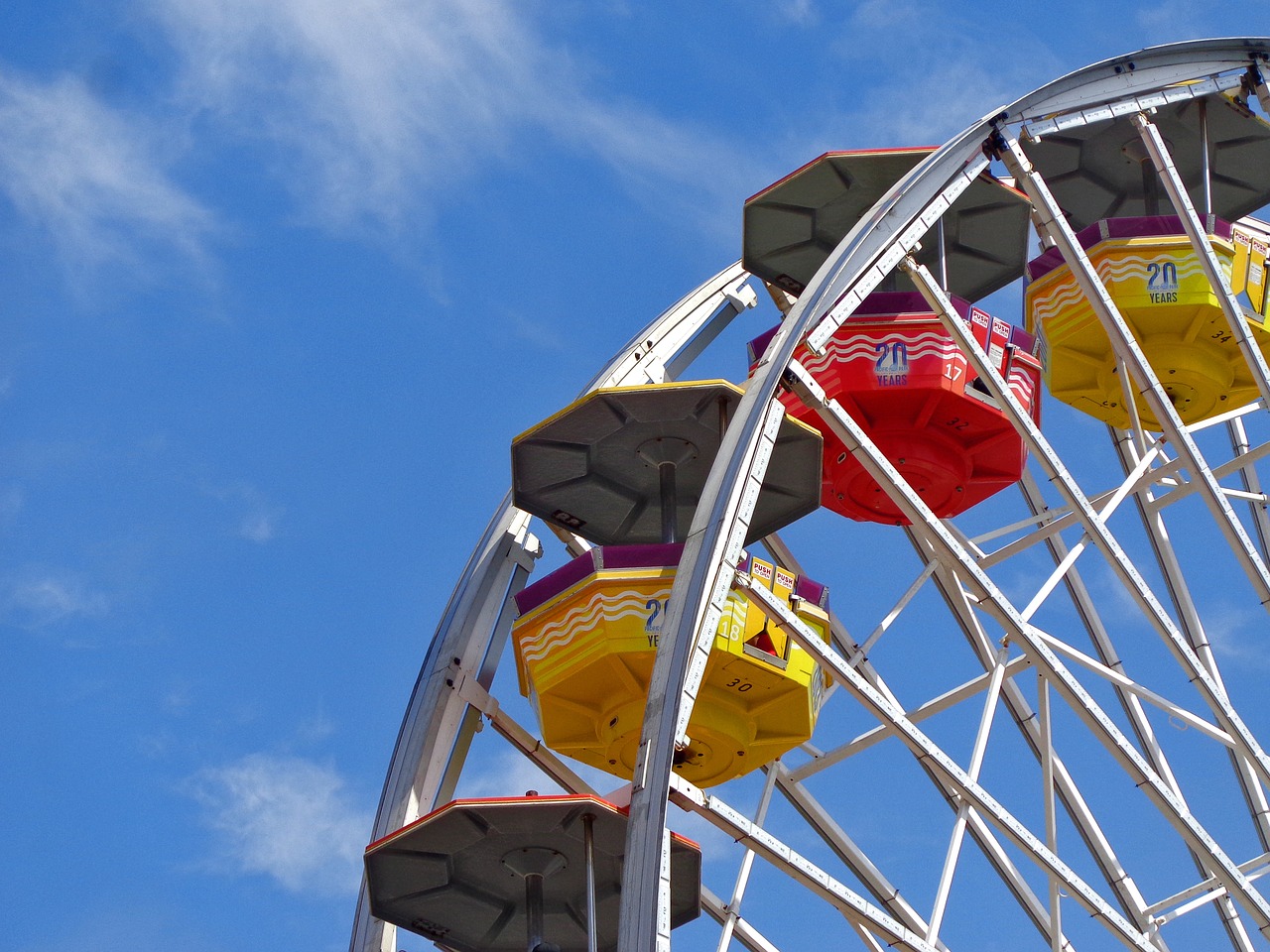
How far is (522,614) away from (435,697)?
1646 mm

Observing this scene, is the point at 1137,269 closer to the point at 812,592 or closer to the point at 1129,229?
the point at 1129,229

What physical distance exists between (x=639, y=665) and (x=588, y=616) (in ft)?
1.80

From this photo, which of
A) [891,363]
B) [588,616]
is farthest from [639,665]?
[891,363]

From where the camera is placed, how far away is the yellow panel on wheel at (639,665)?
51.8ft

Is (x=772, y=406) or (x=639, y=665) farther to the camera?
(x=639, y=665)

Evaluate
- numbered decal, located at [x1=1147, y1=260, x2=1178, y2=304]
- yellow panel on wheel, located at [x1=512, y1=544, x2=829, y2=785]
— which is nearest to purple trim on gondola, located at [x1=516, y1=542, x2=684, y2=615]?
yellow panel on wheel, located at [x1=512, y1=544, x2=829, y2=785]

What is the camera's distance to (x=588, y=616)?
1590cm

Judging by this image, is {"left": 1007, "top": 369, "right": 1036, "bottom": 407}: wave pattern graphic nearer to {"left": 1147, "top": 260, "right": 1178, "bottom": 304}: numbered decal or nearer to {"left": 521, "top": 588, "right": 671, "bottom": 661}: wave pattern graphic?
{"left": 1147, "top": 260, "right": 1178, "bottom": 304}: numbered decal

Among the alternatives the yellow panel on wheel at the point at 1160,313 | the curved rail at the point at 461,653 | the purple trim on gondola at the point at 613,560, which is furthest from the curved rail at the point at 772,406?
the curved rail at the point at 461,653

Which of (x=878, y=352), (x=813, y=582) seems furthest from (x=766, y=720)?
(x=878, y=352)

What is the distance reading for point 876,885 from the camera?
18125 mm

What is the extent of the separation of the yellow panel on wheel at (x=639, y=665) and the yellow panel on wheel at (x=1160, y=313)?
4.89m

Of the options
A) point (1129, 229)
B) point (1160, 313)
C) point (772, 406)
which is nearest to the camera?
point (772, 406)

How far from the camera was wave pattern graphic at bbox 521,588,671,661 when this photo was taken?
619 inches
